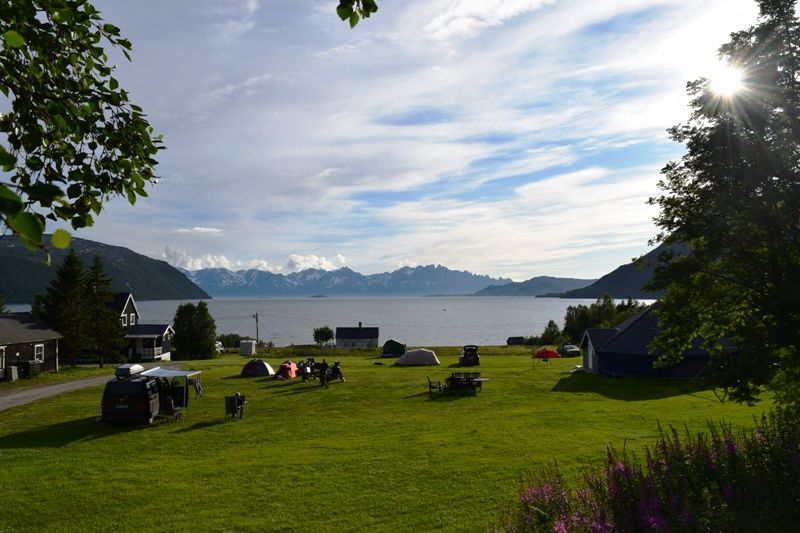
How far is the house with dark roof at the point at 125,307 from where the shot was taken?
2498 inches

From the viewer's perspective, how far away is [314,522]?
38.7 feet

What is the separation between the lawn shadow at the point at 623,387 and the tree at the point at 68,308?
42080mm

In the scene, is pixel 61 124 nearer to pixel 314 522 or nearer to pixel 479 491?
pixel 314 522

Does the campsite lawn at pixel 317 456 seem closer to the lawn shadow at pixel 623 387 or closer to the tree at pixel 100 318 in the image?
the lawn shadow at pixel 623 387

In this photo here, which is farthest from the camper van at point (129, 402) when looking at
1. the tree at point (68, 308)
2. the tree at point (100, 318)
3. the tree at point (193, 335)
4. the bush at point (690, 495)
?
the tree at point (193, 335)

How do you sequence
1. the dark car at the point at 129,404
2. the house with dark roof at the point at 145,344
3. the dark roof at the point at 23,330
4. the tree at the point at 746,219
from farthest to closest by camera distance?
the house with dark roof at the point at 145,344
the dark roof at the point at 23,330
the dark car at the point at 129,404
the tree at the point at 746,219

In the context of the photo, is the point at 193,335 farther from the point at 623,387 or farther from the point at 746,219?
the point at 746,219

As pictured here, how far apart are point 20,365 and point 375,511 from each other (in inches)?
1587

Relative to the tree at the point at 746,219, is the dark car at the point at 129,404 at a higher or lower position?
lower

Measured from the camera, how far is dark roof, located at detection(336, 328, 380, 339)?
324 ft

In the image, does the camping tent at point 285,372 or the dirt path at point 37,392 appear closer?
the dirt path at point 37,392

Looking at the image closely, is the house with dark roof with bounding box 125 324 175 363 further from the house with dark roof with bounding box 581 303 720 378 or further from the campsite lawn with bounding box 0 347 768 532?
the house with dark roof with bounding box 581 303 720 378

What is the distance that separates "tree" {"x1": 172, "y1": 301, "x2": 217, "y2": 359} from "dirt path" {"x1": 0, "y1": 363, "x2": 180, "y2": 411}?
2793 cm

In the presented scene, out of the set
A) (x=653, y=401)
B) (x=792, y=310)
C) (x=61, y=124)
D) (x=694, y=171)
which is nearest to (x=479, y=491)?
(x=792, y=310)
